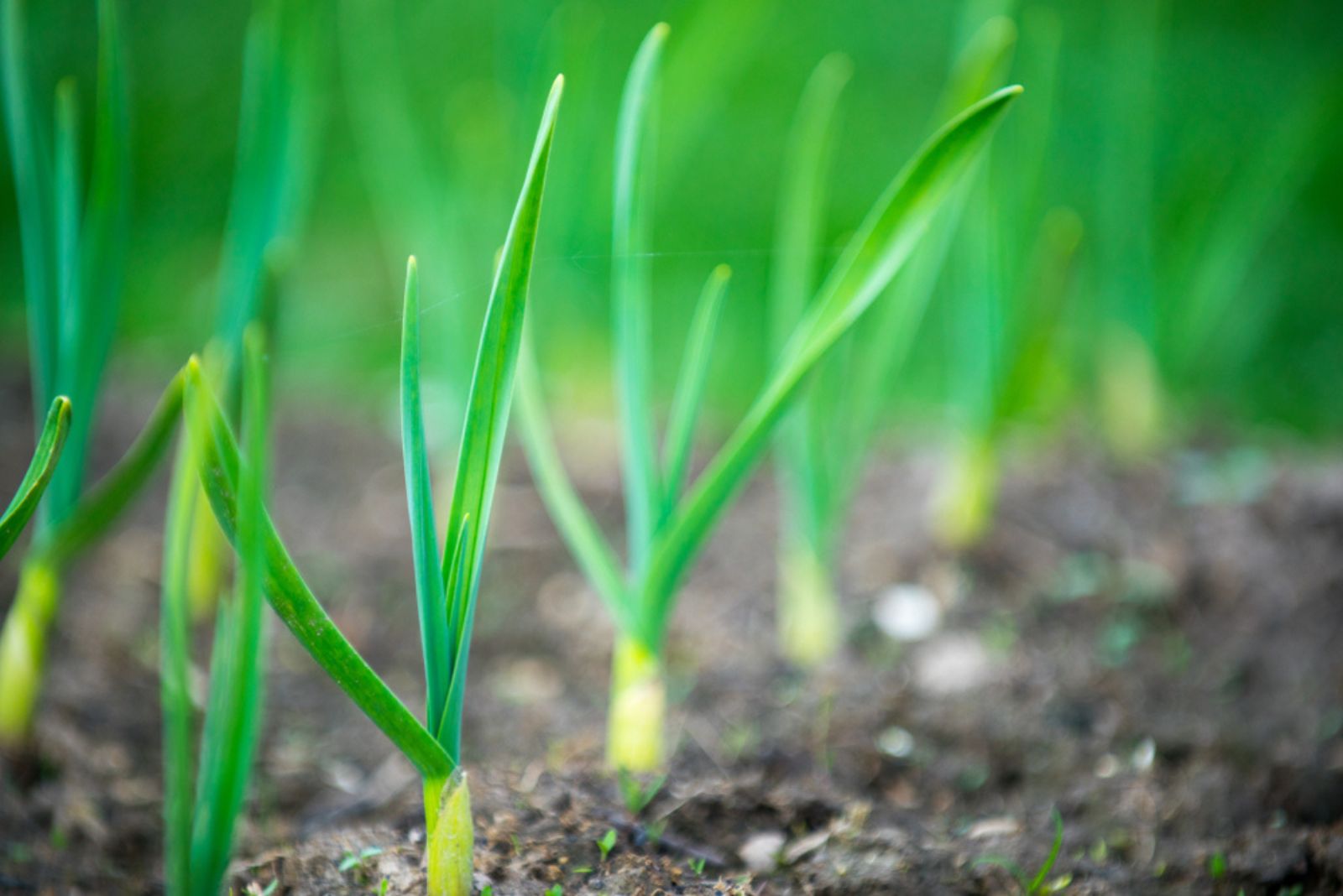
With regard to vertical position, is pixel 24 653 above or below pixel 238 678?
above

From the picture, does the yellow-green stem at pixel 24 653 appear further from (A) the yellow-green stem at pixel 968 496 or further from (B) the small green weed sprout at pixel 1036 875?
(A) the yellow-green stem at pixel 968 496

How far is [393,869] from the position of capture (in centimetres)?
73

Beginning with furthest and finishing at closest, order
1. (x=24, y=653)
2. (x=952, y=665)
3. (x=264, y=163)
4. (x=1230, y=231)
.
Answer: (x=1230, y=231), (x=952, y=665), (x=264, y=163), (x=24, y=653)

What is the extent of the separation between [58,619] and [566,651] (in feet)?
2.20

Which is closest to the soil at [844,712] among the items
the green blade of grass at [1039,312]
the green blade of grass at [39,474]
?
the green blade of grass at [1039,312]

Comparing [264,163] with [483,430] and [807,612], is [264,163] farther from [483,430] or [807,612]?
[807,612]

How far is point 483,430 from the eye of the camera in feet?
2.23

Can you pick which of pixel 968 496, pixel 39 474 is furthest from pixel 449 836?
pixel 968 496

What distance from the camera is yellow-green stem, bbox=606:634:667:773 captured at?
3.03ft

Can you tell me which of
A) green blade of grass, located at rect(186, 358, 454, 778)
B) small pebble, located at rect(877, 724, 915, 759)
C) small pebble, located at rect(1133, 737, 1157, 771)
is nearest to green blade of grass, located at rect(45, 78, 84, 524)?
green blade of grass, located at rect(186, 358, 454, 778)

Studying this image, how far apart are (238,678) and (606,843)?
31cm

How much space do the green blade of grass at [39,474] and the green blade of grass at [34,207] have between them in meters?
0.30

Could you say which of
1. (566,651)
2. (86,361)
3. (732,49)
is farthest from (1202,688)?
(732,49)

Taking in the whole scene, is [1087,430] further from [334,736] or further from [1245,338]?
[334,736]
